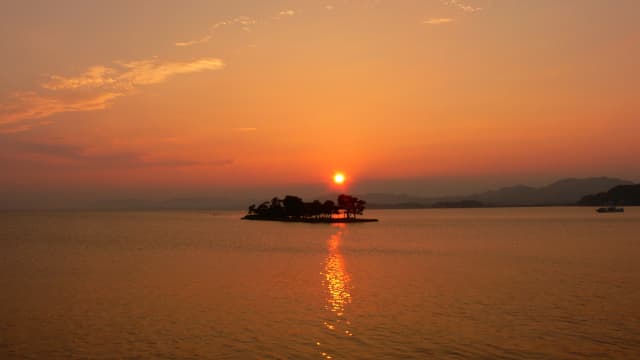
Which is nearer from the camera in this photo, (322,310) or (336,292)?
(322,310)

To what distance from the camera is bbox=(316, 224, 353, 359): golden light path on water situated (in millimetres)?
34938

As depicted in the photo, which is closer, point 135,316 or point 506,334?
point 506,334

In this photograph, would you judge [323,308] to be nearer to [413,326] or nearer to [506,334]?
[413,326]

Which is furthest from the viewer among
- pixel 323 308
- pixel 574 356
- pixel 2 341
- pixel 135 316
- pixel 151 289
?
pixel 151 289

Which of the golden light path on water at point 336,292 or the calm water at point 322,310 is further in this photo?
the golden light path on water at point 336,292

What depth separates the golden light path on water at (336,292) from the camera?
3494 cm

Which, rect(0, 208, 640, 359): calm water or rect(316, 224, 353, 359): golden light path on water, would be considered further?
rect(316, 224, 353, 359): golden light path on water

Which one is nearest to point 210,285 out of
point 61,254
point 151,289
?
point 151,289

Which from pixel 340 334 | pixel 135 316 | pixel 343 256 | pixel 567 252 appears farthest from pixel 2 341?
pixel 567 252

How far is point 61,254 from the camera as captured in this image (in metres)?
94.3

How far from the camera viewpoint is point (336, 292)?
4962 centimetres

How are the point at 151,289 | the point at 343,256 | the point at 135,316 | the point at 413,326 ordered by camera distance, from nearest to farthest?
1. the point at 413,326
2. the point at 135,316
3. the point at 151,289
4. the point at 343,256

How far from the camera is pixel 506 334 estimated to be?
32250 millimetres

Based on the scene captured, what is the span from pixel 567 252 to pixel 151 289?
219ft
